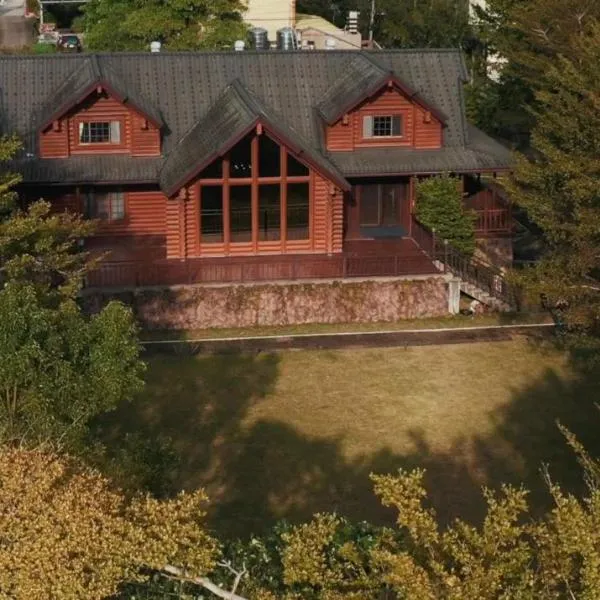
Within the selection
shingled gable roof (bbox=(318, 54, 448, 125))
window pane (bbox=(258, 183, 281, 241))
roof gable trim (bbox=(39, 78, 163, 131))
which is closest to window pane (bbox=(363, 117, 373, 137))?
shingled gable roof (bbox=(318, 54, 448, 125))

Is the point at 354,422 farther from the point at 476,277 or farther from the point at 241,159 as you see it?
the point at 241,159

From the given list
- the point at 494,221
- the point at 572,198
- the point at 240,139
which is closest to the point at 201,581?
the point at 572,198

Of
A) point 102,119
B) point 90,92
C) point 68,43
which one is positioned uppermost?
point 90,92

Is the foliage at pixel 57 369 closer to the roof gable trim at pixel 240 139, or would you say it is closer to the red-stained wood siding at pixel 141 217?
the roof gable trim at pixel 240 139

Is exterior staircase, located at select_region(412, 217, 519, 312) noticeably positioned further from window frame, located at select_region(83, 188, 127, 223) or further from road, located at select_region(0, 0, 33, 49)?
road, located at select_region(0, 0, 33, 49)

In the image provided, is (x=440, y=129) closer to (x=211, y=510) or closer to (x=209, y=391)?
(x=209, y=391)

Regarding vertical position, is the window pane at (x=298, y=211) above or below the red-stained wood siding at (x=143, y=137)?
below

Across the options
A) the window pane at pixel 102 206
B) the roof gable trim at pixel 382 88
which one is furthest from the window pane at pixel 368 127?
the window pane at pixel 102 206
